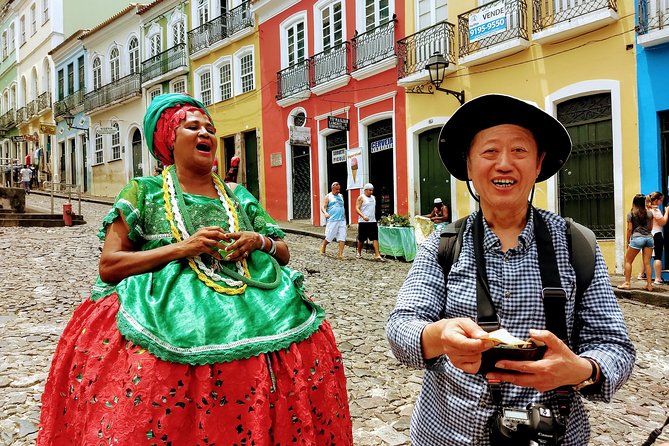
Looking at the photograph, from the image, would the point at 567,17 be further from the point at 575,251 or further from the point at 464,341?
the point at 464,341

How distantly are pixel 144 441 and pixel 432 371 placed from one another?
97 cm

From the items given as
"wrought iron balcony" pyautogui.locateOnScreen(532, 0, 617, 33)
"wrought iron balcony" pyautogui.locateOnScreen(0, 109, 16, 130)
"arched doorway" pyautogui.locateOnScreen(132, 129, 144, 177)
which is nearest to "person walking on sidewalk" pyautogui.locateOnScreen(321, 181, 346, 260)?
"wrought iron balcony" pyautogui.locateOnScreen(532, 0, 617, 33)

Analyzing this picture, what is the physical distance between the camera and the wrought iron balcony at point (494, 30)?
11.1 meters

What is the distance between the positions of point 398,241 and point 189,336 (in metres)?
10.00

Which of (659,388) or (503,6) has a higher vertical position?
(503,6)

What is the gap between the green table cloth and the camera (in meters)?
11.5

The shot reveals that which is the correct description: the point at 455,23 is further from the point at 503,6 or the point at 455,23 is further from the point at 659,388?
the point at 659,388

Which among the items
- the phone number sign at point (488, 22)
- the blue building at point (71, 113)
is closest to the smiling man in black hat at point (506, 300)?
the phone number sign at point (488, 22)

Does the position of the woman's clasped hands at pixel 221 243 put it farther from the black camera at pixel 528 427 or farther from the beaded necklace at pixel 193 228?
the black camera at pixel 528 427

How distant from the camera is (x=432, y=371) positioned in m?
1.55

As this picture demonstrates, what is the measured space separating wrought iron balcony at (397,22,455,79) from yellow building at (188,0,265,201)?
23.7 feet

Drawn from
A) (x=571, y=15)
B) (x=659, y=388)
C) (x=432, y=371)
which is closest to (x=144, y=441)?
(x=432, y=371)

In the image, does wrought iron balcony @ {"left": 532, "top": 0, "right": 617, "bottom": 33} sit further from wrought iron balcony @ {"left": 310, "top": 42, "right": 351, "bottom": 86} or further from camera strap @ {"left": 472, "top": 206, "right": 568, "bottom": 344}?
camera strap @ {"left": 472, "top": 206, "right": 568, "bottom": 344}

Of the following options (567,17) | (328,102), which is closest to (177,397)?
(567,17)
